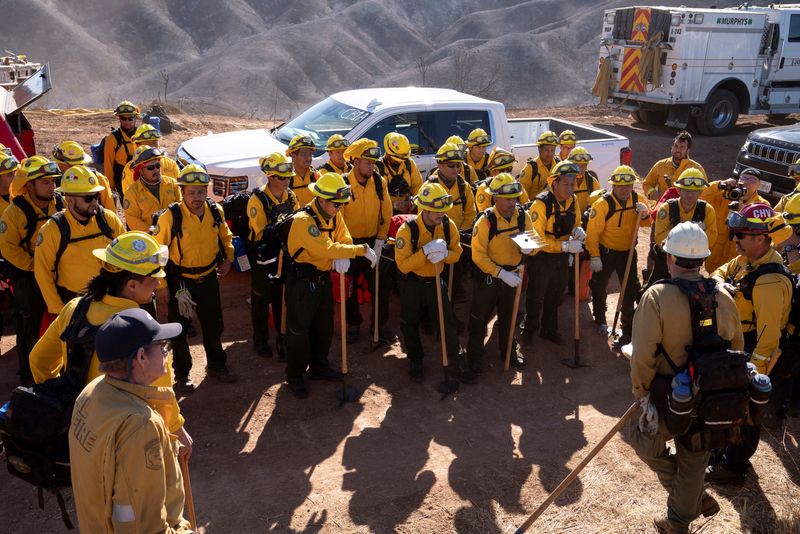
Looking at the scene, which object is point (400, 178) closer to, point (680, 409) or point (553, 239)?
point (553, 239)

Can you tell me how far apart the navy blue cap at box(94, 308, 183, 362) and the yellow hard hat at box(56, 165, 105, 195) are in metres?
2.87

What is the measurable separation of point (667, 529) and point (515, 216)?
124 inches

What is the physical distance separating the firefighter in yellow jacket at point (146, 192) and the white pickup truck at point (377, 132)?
1.26 metres

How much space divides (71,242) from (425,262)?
9.96 ft

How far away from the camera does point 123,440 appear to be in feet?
9.08

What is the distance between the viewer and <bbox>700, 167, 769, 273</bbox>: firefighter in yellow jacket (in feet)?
25.6

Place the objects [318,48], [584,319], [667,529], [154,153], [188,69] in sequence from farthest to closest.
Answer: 1. [318,48]
2. [188,69]
3. [584,319]
4. [154,153]
5. [667,529]

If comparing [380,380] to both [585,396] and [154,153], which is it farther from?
[154,153]

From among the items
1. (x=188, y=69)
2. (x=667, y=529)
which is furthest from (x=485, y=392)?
(x=188, y=69)

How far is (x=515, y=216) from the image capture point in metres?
6.78

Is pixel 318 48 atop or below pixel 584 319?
atop

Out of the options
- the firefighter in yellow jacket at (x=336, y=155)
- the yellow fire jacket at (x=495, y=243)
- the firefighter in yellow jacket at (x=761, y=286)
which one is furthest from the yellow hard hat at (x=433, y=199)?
the firefighter in yellow jacket at (x=761, y=286)

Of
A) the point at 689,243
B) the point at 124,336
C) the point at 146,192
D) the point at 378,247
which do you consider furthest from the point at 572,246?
the point at 124,336

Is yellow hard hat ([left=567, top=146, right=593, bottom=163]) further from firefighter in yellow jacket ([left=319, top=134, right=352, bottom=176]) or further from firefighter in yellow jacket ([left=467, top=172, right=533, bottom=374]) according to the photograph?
firefighter in yellow jacket ([left=319, top=134, right=352, bottom=176])
